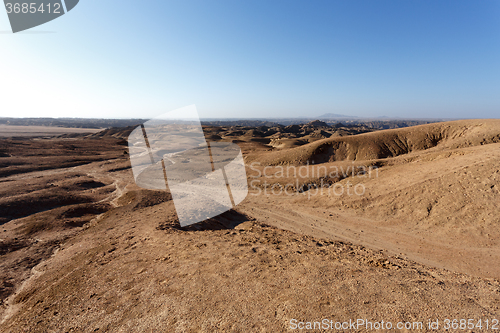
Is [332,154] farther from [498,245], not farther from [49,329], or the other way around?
[49,329]

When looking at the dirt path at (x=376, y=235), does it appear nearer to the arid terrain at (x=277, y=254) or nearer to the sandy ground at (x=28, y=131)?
the arid terrain at (x=277, y=254)

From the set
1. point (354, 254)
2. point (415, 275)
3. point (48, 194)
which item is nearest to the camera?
point (415, 275)

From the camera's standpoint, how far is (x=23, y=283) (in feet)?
25.2

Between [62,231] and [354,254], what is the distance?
15.3m

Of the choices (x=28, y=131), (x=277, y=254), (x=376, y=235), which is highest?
(x=277, y=254)

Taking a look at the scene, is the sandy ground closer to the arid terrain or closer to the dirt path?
the arid terrain

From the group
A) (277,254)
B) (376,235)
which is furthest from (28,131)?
(376,235)

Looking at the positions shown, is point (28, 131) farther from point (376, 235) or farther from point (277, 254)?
point (376, 235)

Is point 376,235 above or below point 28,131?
above

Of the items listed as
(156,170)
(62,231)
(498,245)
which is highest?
(498,245)

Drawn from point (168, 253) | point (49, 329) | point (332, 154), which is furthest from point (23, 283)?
point (332, 154)

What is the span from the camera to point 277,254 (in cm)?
796

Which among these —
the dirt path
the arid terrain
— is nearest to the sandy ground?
the arid terrain

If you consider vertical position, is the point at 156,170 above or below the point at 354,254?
below
